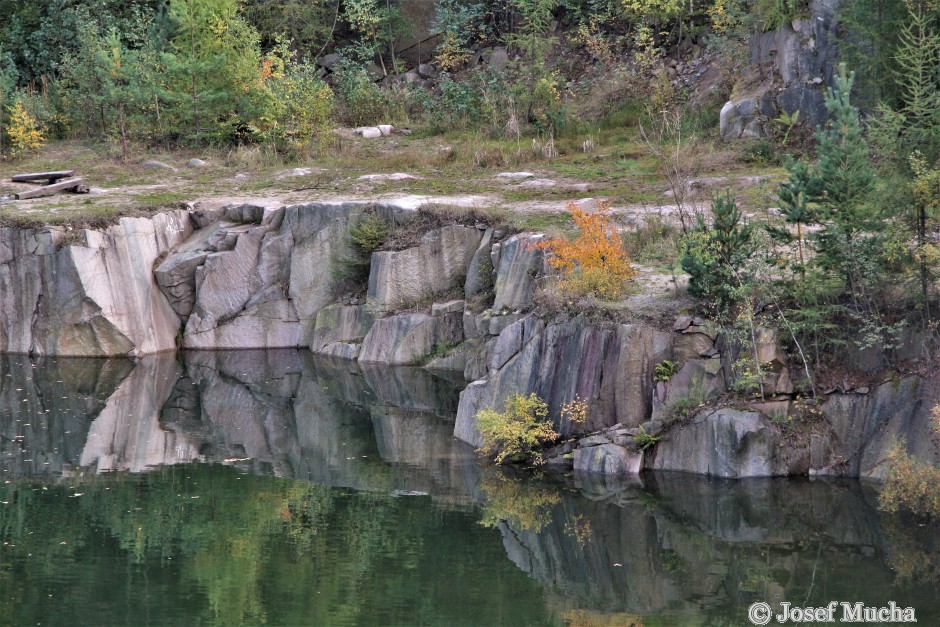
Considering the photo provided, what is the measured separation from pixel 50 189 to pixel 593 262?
14.3m

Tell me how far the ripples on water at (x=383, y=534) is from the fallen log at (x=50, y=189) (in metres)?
7.63

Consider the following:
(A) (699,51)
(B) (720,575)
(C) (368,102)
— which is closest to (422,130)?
(C) (368,102)

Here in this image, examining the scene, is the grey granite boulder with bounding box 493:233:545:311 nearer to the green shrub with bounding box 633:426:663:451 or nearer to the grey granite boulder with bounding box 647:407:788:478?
the green shrub with bounding box 633:426:663:451

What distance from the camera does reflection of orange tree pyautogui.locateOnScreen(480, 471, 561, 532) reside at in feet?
46.6

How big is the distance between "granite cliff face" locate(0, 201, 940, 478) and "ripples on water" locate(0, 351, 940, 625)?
0.60 m

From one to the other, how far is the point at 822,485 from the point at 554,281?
5.59 meters

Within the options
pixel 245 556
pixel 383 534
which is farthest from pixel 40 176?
pixel 383 534

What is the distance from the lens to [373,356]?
2322 centimetres

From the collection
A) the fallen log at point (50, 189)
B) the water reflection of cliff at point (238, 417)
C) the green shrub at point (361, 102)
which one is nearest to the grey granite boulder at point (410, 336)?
the water reflection of cliff at point (238, 417)

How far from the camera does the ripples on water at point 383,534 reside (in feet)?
38.2

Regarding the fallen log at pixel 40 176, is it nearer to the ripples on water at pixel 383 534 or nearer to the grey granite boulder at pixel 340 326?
the grey granite boulder at pixel 340 326

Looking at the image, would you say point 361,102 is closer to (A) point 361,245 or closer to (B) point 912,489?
(A) point 361,245

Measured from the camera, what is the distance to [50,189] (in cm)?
2566

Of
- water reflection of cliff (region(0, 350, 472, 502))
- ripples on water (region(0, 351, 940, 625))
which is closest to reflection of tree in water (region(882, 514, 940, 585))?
ripples on water (region(0, 351, 940, 625))
